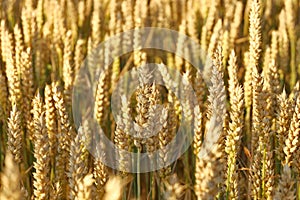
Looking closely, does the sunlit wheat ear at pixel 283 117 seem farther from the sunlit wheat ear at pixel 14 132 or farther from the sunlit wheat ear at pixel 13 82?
the sunlit wheat ear at pixel 13 82

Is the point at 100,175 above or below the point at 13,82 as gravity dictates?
below

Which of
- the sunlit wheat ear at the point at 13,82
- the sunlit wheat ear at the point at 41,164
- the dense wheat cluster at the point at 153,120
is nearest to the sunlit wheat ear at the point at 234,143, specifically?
the dense wheat cluster at the point at 153,120

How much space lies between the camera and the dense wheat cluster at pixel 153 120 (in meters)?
0.92

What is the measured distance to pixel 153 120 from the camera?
3.41 ft

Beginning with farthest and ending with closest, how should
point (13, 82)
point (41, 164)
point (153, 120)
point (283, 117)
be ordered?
point (13, 82) → point (283, 117) → point (153, 120) → point (41, 164)

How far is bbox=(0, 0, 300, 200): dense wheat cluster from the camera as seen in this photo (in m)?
0.92

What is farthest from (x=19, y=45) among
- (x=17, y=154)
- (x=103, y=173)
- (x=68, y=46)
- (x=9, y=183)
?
(x=9, y=183)

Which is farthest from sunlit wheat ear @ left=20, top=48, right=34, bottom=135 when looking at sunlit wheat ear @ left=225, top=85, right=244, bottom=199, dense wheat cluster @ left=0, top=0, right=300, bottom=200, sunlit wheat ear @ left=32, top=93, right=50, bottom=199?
sunlit wheat ear @ left=225, top=85, right=244, bottom=199

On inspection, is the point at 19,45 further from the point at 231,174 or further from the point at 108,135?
the point at 231,174

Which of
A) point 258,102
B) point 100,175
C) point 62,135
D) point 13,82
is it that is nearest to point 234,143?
point 258,102

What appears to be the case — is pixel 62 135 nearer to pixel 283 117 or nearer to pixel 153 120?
pixel 153 120

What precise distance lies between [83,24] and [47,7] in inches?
7.0

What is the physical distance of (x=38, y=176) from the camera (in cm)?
92

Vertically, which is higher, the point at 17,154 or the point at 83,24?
the point at 83,24
